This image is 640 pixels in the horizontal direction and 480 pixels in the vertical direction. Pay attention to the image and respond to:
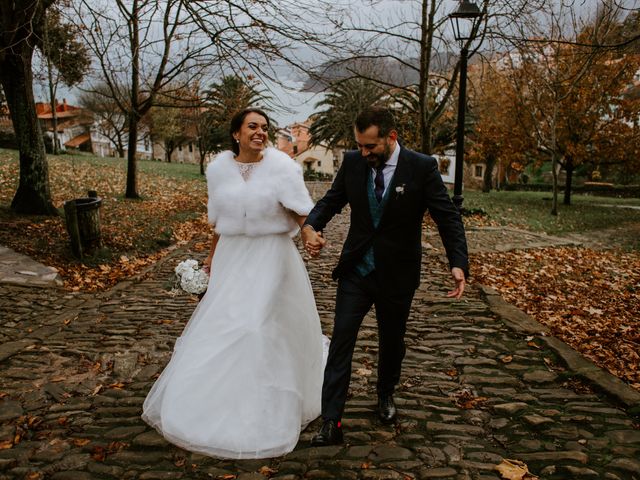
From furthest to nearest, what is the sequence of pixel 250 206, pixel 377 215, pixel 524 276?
pixel 524 276
pixel 250 206
pixel 377 215

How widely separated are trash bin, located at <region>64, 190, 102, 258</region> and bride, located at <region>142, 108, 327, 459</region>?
5.59m

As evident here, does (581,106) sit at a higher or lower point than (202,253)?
higher

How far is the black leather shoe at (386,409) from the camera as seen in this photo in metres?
3.82

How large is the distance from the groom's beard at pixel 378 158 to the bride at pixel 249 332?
0.69 meters

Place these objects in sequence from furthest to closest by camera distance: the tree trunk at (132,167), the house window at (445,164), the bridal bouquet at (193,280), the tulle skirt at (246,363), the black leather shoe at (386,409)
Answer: the house window at (445,164) < the tree trunk at (132,167) < the bridal bouquet at (193,280) < the black leather shoe at (386,409) < the tulle skirt at (246,363)

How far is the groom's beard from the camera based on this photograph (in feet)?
11.3

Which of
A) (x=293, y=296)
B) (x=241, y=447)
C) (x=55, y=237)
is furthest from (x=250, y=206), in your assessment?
(x=55, y=237)

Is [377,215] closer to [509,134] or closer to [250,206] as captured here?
[250,206]

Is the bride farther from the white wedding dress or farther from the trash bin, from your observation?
the trash bin

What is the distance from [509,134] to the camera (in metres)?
25.8

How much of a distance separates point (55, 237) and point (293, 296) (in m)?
7.62

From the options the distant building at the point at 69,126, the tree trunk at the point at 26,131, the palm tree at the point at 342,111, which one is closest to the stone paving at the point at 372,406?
the tree trunk at the point at 26,131

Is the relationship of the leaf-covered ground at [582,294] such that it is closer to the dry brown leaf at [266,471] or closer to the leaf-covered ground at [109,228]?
the dry brown leaf at [266,471]

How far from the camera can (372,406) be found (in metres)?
4.14
